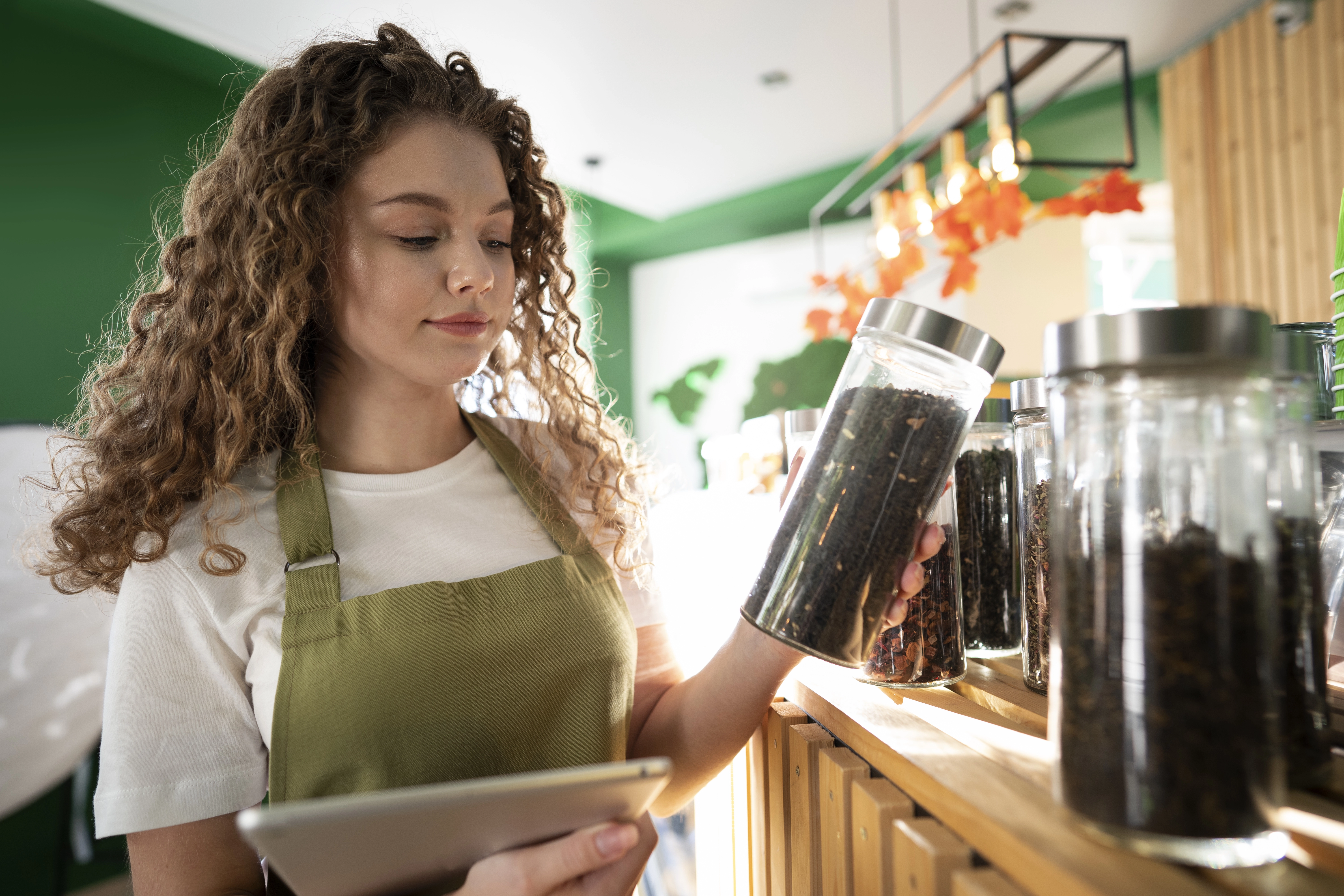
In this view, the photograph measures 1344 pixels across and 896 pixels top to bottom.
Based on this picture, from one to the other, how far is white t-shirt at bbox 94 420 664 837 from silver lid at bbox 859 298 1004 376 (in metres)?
0.59

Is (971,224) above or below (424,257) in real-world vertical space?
above

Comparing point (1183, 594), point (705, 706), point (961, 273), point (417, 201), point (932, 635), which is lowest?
point (705, 706)

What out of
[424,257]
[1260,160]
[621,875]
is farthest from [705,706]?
[1260,160]

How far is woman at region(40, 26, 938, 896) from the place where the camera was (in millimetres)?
882

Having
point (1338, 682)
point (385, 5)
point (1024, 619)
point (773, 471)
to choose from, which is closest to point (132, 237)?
point (385, 5)

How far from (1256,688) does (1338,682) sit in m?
0.37

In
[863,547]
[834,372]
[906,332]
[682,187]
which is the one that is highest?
[682,187]

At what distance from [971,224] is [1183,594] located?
2084mm

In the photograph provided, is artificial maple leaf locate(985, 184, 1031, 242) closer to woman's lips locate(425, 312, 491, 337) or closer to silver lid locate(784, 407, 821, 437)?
silver lid locate(784, 407, 821, 437)

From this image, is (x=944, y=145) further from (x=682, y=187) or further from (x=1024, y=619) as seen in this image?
(x=682, y=187)

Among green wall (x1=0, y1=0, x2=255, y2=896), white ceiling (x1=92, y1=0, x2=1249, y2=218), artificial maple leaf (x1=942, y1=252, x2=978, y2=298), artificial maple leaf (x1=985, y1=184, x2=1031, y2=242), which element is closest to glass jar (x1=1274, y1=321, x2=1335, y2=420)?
artificial maple leaf (x1=942, y1=252, x2=978, y2=298)

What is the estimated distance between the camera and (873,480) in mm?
677

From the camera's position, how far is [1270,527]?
437 mm

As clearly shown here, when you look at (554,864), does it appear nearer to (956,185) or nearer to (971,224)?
(971,224)
